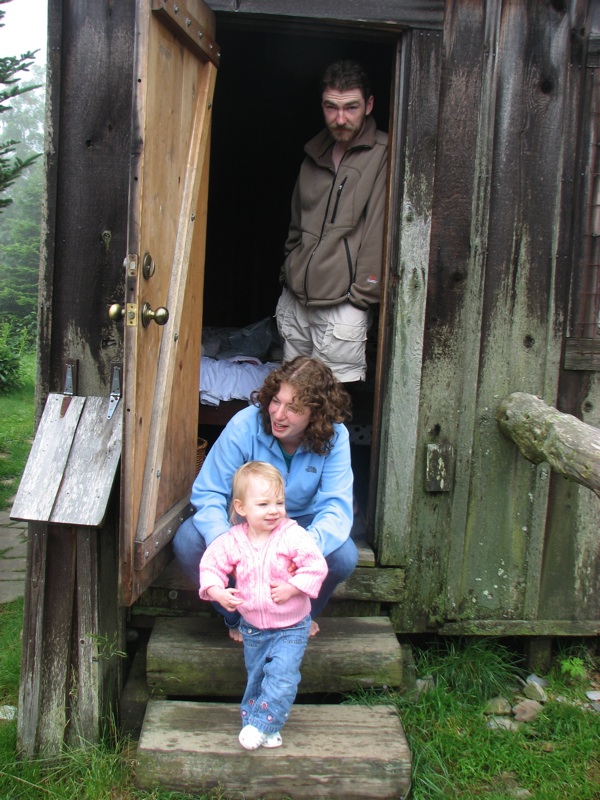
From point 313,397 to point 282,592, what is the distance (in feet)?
2.39

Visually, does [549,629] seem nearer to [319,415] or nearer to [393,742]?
[393,742]

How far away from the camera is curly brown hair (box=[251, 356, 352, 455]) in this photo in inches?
108

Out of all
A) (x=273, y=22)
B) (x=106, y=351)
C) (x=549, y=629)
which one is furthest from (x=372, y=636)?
(x=273, y=22)

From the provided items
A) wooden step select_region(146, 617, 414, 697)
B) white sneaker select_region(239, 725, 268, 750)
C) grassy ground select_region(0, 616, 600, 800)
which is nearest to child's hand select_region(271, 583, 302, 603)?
white sneaker select_region(239, 725, 268, 750)

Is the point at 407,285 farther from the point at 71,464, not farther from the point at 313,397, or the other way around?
the point at 71,464

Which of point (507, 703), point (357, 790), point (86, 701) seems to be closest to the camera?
point (357, 790)

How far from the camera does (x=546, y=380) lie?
3.35 m

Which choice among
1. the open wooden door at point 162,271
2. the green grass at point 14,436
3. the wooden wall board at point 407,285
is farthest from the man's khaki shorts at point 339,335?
the green grass at point 14,436

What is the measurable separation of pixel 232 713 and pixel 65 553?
920 millimetres

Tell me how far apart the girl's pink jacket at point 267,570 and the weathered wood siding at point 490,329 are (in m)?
0.85

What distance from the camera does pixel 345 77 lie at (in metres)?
3.33

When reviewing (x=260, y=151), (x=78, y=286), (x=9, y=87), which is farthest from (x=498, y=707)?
(x=9, y=87)

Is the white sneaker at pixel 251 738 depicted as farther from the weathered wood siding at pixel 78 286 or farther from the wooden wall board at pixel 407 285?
the wooden wall board at pixel 407 285

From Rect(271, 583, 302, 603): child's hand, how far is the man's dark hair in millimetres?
2276
